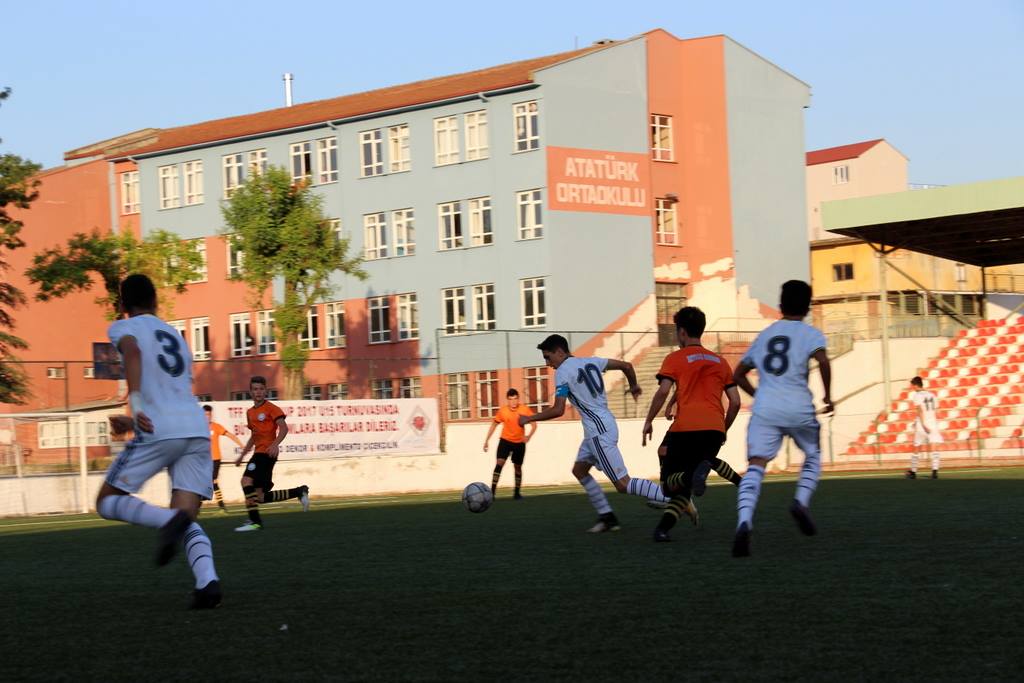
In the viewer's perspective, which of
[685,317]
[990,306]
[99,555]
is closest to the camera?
[685,317]

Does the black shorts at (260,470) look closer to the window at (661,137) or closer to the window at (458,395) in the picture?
the window at (458,395)

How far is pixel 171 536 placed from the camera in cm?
840

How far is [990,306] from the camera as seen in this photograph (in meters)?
49.8

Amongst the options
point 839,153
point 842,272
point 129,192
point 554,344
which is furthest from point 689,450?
point 839,153

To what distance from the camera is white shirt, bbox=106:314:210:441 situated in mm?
8539

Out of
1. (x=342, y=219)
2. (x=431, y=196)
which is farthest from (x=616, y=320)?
(x=342, y=219)

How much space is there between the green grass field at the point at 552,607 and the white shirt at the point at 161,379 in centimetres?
109

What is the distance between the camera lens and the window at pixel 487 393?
3797 centimetres

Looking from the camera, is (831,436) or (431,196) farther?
(431,196)

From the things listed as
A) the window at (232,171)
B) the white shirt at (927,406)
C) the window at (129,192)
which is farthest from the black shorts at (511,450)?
the window at (129,192)

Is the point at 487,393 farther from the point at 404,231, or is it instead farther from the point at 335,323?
the point at 335,323

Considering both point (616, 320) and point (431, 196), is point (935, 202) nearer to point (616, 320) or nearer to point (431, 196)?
point (616, 320)

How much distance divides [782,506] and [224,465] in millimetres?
16980

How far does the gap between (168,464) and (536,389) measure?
105ft
